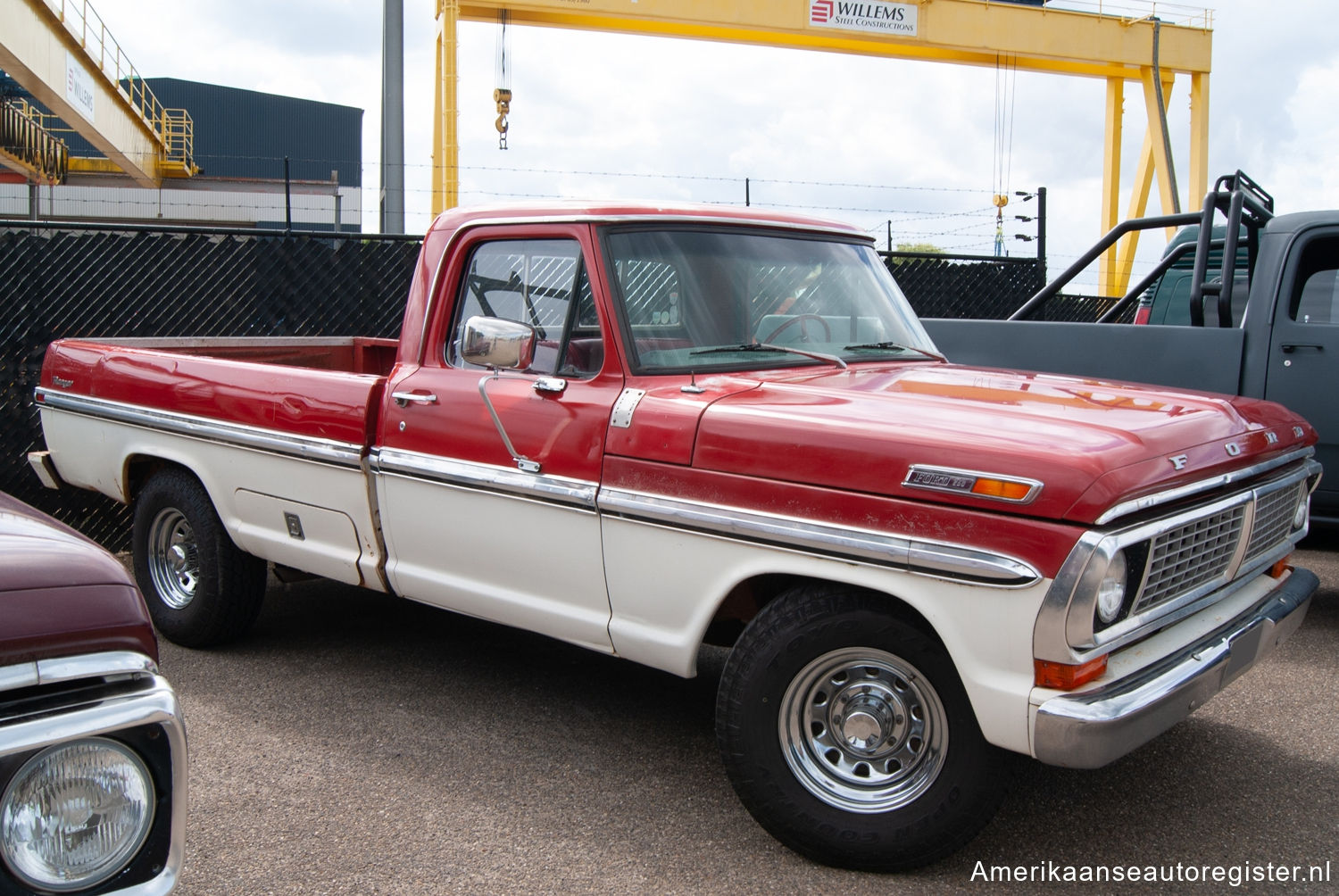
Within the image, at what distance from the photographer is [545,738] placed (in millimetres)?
4043

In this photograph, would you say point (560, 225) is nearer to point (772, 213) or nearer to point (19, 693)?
point (772, 213)

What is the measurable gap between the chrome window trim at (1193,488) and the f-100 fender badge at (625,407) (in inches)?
57.1

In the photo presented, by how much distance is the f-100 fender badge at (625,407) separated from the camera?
3436mm

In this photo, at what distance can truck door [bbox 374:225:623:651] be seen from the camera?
3.59 m

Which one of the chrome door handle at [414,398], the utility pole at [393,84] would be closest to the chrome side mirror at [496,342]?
the chrome door handle at [414,398]

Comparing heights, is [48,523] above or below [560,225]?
below

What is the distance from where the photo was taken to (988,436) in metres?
2.80

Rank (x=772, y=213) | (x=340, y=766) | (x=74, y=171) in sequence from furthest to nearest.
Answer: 1. (x=74, y=171)
2. (x=772, y=213)
3. (x=340, y=766)

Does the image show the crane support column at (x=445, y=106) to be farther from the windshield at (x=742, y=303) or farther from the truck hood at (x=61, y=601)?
the truck hood at (x=61, y=601)

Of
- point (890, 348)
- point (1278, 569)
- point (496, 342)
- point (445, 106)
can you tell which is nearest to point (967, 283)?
point (890, 348)

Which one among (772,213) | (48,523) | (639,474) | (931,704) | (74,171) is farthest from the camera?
(74,171)

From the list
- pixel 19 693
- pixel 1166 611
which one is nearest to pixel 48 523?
pixel 19 693

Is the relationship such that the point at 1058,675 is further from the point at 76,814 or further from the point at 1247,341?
the point at 1247,341

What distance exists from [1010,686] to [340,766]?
2.35 metres
